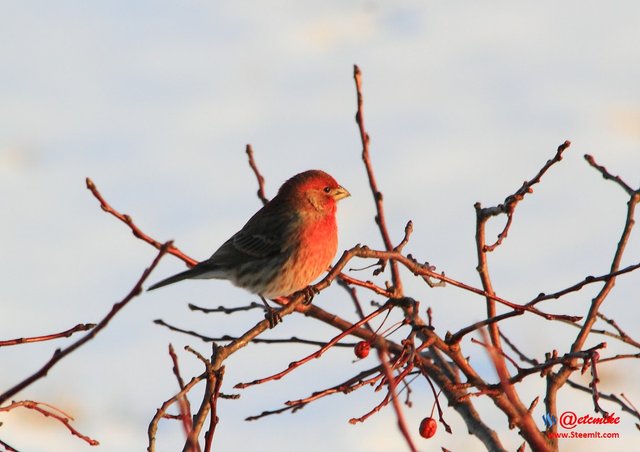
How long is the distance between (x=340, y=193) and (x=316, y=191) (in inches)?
8.7

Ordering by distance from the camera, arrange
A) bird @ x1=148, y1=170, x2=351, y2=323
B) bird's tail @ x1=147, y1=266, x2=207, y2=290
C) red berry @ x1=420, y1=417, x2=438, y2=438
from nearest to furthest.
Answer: red berry @ x1=420, y1=417, x2=438, y2=438 → bird's tail @ x1=147, y1=266, x2=207, y2=290 → bird @ x1=148, y1=170, x2=351, y2=323

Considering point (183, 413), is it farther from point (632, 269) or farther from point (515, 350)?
point (515, 350)

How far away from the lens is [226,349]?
4176 mm

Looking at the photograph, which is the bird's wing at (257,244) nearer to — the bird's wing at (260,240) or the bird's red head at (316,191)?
the bird's wing at (260,240)

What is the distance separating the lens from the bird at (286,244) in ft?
26.0

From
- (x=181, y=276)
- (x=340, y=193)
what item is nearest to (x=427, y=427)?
(x=181, y=276)

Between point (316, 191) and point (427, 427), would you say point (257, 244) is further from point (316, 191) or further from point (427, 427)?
point (427, 427)

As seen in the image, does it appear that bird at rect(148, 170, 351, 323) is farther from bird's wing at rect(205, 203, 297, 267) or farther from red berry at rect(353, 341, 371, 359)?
red berry at rect(353, 341, 371, 359)

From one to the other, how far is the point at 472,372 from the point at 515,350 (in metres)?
1.24

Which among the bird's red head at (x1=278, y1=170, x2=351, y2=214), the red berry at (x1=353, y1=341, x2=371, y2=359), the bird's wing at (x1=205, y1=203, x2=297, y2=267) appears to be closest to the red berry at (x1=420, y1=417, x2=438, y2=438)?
the red berry at (x1=353, y1=341, x2=371, y2=359)

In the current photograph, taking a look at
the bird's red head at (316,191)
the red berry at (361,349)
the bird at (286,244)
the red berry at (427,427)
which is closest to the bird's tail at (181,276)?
the bird at (286,244)

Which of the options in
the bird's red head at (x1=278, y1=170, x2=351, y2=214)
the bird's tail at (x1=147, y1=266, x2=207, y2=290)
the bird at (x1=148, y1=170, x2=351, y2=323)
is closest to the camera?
the bird's tail at (x1=147, y1=266, x2=207, y2=290)

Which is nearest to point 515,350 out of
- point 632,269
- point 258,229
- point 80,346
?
point 632,269

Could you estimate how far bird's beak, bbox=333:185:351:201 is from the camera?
8.46 meters
